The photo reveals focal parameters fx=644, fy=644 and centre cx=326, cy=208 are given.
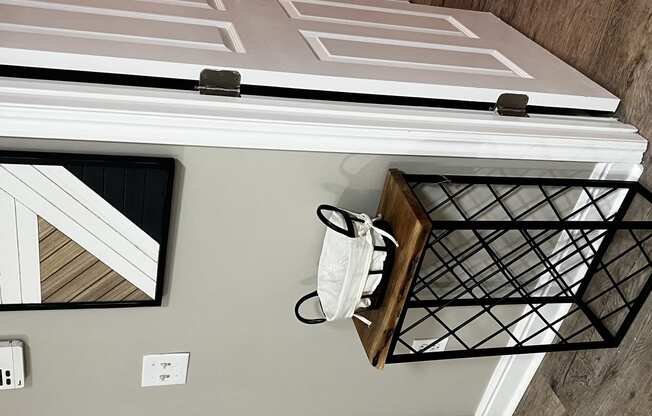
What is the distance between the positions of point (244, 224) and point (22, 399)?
544mm

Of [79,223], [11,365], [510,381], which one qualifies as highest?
[79,223]

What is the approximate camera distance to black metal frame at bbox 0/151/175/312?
92 cm

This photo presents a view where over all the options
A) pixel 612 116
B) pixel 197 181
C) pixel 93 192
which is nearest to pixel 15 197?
pixel 93 192

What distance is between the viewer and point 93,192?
0.98m

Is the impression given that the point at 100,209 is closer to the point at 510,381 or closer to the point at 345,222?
the point at 345,222

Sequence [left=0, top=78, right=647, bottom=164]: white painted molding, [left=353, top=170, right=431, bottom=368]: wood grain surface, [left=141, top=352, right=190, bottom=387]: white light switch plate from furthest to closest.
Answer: [left=141, top=352, right=190, bottom=387]: white light switch plate, [left=353, top=170, right=431, bottom=368]: wood grain surface, [left=0, top=78, right=647, bottom=164]: white painted molding

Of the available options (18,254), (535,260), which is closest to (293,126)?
(18,254)

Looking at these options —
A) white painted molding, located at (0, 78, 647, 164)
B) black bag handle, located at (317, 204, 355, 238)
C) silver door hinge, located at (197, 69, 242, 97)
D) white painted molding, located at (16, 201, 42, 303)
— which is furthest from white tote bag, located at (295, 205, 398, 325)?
white painted molding, located at (16, 201, 42, 303)

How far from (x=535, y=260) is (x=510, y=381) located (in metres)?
0.36

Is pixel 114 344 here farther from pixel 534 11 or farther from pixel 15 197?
pixel 534 11

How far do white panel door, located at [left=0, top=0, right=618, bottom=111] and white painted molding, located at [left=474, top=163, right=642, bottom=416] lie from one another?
0.54m

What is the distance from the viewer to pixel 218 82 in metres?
0.97

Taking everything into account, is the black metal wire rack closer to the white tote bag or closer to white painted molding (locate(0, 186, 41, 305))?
the white tote bag

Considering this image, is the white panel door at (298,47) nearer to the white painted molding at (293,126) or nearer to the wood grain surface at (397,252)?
the white painted molding at (293,126)
